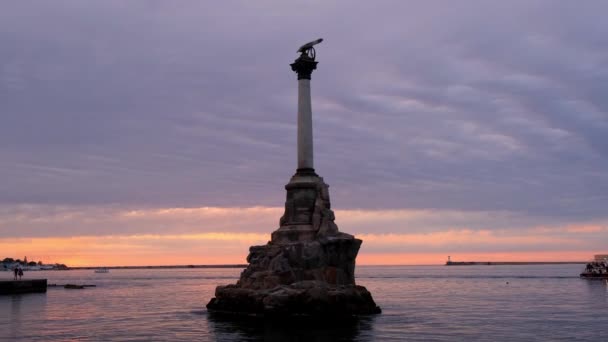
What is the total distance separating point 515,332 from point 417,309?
15.5 metres

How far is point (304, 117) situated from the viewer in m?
43.3

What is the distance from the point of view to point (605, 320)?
4031 cm

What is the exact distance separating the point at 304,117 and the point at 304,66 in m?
3.15

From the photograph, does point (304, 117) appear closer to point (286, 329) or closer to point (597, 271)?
point (286, 329)

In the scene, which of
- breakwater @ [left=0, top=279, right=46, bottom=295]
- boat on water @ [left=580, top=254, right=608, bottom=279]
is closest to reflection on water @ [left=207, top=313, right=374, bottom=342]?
breakwater @ [left=0, top=279, right=46, bottom=295]

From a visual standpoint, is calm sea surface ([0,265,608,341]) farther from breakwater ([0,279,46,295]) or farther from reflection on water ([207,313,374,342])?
breakwater ([0,279,46,295])

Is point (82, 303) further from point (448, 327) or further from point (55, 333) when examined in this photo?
point (448, 327)

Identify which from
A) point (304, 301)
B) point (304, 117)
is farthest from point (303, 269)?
point (304, 117)

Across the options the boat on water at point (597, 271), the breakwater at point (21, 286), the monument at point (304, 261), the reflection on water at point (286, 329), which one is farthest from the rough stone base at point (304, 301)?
the boat on water at point (597, 271)

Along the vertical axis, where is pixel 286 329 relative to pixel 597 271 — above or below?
below

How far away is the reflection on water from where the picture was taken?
104 feet

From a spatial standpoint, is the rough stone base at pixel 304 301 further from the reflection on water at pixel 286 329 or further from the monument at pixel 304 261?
the reflection on water at pixel 286 329

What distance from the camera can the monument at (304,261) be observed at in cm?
3950

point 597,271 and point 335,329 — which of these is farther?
point 597,271
